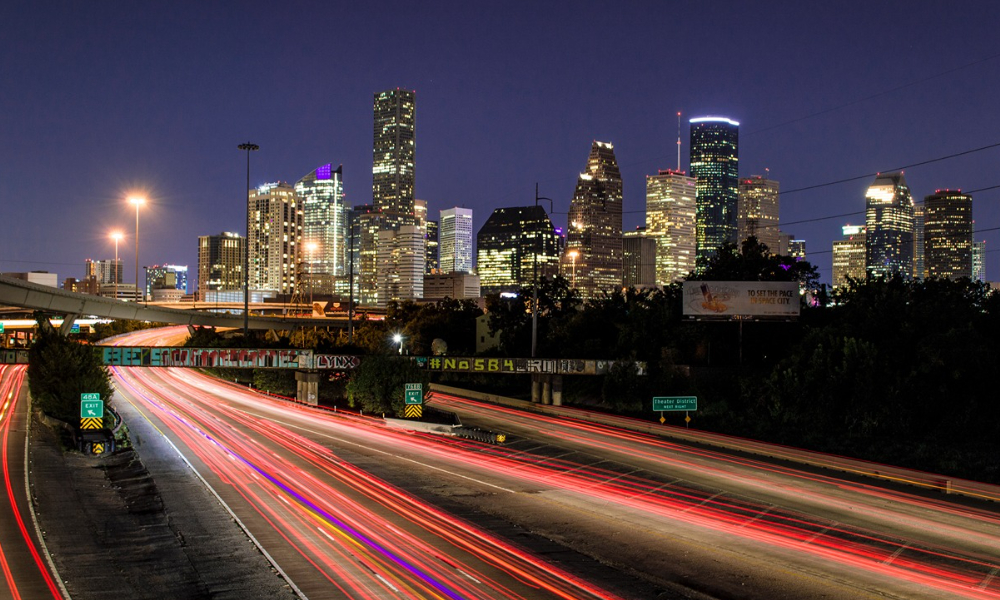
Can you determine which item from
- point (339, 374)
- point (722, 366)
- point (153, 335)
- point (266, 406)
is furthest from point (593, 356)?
point (153, 335)

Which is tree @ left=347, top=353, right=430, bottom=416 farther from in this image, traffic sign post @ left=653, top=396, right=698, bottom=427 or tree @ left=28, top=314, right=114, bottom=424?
tree @ left=28, top=314, right=114, bottom=424

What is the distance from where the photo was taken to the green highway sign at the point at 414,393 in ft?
174

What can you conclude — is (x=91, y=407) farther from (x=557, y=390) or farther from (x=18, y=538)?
(x=557, y=390)

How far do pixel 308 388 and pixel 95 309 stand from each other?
94.1 feet

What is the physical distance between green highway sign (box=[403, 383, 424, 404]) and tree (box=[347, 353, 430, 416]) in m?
2.59

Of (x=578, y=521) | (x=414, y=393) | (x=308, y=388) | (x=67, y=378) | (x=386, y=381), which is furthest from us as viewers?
(x=308, y=388)

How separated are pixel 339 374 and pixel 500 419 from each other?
61.6 feet

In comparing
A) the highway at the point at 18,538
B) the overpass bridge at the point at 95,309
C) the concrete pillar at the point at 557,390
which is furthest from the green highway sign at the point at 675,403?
the overpass bridge at the point at 95,309

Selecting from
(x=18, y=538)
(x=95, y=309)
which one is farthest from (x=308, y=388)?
(x=18, y=538)

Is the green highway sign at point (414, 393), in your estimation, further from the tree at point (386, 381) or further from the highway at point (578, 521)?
the highway at point (578, 521)

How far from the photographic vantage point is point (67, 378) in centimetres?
4775

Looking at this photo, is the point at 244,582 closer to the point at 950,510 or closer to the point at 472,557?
the point at 472,557

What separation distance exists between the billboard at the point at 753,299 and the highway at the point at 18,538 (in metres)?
43.9

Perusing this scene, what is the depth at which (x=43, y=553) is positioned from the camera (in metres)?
22.7
